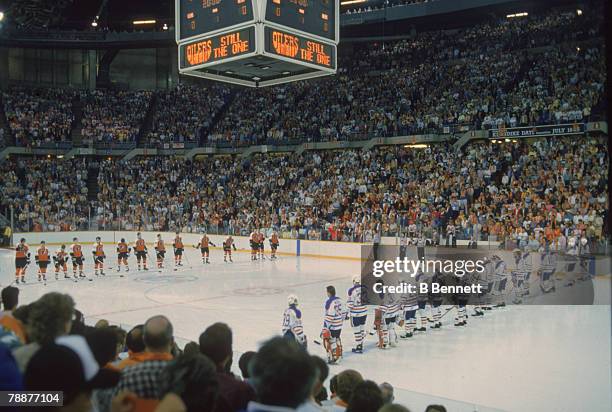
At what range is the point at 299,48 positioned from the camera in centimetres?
924

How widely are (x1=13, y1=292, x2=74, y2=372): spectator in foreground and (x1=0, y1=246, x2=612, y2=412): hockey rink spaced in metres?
4.06

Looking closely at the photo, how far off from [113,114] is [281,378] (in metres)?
40.0

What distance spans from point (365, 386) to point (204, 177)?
31.6 meters

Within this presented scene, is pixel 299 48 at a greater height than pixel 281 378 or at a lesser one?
greater

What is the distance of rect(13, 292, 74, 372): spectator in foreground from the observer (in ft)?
8.78

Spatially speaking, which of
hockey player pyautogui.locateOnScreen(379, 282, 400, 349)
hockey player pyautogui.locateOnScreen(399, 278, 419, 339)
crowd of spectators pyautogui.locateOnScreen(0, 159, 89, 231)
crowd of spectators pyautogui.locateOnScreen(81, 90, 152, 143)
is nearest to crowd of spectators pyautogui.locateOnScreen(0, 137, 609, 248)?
crowd of spectators pyautogui.locateOnScreen(0, 159, 89, 231)

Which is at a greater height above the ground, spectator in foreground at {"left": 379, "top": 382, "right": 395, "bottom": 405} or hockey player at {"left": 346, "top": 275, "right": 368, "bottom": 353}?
spectator in foreground at {"left": 379, "top": 382, "right": 395, "bottom": 405}

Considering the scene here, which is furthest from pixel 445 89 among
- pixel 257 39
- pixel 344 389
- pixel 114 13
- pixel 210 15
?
pixel 344 389

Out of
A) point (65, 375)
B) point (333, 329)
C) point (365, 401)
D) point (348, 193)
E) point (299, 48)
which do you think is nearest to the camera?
point (65, 375)

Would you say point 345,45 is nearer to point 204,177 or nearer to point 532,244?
point 204,177

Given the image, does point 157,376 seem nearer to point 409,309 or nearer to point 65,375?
point 65,375

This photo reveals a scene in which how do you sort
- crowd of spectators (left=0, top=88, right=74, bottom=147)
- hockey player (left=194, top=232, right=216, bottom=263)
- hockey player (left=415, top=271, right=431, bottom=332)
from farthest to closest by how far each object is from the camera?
1. crowd of spectators (left=0, top=88, right=74, bottom=147)
2. hockey player (left=194, top=232, right=216, bottom=263)
3. hockey player (left=415, top=271, right=431, bottom=332)

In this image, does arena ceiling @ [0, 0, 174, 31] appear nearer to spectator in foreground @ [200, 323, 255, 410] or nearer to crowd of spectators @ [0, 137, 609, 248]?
crowd of spectators @ [0, 137, 609, 248]

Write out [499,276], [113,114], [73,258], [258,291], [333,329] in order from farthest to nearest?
[113,114] < [73,258] < [258,291] < [499,276] < [333,329]
